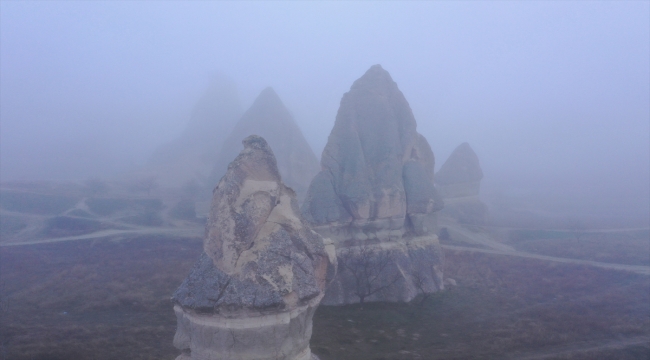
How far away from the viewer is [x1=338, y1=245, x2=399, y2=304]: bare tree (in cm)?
1894

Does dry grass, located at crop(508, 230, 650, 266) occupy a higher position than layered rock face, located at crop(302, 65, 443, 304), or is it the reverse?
layered rock face, located at crop(302, 65, 443, 304)

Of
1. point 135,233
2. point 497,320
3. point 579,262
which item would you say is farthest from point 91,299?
point 579,262

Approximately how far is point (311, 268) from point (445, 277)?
17.1 m

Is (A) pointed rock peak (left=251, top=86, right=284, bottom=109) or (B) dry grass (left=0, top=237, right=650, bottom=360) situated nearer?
(B) dry grass (left=0, top=237, right=650, bottom=360)

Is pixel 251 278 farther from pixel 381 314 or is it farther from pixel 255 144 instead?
pixel 381 314

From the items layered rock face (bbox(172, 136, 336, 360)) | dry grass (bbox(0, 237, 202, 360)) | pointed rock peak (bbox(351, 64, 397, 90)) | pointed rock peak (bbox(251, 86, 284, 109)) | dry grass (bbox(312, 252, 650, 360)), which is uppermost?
pointed rock peak (bbox(251, 86, 284, 109))

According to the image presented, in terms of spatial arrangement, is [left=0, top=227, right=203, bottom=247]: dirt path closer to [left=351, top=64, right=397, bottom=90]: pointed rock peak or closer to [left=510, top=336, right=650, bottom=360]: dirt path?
[left=351, top=64, right=397, bottom=90]: pointed rock peak

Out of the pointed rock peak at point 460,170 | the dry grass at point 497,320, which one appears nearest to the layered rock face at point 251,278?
the dry grass at point 497,320

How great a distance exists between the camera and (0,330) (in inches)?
509

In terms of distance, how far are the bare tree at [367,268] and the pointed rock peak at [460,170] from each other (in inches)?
1187

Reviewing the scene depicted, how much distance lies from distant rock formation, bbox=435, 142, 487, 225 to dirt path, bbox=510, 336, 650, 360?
103 feet

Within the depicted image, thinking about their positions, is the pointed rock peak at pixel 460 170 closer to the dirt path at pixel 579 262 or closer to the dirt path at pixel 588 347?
the dirt path at pixel 579 262

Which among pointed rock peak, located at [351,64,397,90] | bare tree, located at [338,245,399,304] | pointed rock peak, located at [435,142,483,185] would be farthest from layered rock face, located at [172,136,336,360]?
pointed rock peak, located at [435,142,483,185]

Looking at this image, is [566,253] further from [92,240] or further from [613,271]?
[92,240]
